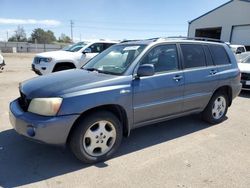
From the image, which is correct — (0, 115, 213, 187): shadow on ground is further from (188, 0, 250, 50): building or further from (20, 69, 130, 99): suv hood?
(188, 0, 250, 50): building

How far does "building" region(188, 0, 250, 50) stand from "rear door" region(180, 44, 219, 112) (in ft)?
73.3

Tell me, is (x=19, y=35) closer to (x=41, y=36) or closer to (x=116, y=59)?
(x=41, y=36)

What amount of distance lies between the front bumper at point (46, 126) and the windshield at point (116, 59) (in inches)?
45.7

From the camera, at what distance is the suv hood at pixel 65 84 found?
11.0 feet

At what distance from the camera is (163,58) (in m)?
4.38

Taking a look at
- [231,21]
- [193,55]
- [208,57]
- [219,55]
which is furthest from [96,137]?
[231,21]

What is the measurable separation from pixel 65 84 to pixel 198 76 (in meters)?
2.56

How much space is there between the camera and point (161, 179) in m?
3.28

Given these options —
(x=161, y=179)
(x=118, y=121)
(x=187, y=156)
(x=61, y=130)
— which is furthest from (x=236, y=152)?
(x=61, y=130)

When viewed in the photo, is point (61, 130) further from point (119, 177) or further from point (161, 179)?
point (161, 179)

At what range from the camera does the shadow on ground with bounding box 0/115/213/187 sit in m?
3.30

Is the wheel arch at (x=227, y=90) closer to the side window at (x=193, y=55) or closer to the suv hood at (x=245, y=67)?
the side window at (x=193, y=55)

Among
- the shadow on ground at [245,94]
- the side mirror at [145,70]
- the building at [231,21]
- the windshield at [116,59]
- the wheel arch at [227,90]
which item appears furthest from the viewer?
the building at [231,21]

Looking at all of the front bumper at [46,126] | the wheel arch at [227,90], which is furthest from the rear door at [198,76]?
the front bumper at [46,126]
